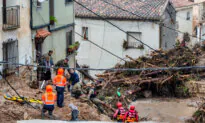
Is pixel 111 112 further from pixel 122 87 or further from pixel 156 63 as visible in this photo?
pixel 156 63

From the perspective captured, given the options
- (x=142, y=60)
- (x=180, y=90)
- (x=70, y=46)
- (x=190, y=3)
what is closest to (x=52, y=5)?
(x=70, y=46)

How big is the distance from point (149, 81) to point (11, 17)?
6.56 meters

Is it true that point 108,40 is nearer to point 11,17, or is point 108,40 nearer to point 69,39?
point 69,39

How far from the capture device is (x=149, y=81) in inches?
894

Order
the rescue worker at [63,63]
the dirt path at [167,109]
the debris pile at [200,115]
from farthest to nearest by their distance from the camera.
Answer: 1. the rescue worker at [63,63]
2. the dirt path at [167,109]
3. the debris pile at [200,115]

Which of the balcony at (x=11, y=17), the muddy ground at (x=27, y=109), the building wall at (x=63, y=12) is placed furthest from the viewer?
the building wall at (x=63, y=12)

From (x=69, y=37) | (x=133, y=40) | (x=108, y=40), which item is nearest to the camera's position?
(x=69, y=37)

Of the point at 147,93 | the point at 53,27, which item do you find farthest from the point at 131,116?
the point at 53,27

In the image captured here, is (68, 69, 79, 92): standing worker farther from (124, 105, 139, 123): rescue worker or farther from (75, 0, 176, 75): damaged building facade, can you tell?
(75, 0, 176, 75): damaged building facade

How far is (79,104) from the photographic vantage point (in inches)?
804

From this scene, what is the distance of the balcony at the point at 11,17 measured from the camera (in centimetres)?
2256

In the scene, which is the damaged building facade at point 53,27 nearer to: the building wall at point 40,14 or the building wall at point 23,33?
the building wall at point 40,14

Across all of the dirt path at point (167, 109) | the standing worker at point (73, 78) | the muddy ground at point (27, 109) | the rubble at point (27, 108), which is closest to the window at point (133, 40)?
the dirt path at point (167, 109)

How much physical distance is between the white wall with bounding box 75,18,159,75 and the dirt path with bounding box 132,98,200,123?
42.1 feet
